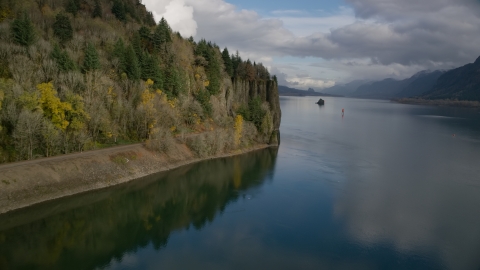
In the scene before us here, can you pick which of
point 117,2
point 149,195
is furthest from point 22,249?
point 117,2

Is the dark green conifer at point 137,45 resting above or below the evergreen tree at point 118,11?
below

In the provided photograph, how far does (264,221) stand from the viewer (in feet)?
112

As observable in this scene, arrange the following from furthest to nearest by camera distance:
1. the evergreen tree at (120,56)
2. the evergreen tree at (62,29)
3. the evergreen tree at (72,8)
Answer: the evergreen tree at (72,8)
the evergreen tree at (120,56)
the evergreen tree at (62,29)

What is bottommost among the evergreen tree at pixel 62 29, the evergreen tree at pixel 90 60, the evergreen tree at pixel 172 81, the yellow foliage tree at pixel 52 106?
the yellow foliage tree at pixel 52 106

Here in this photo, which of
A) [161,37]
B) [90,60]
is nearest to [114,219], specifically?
[90,60]

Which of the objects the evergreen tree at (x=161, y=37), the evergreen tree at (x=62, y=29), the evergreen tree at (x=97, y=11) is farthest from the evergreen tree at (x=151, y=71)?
the evergreen tree at (x=97, y=11)

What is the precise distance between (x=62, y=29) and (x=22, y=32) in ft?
31.3

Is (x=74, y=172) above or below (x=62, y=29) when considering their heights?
below

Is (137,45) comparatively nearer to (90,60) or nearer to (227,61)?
(90,60)

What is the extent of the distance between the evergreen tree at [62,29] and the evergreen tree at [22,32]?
8.05 metres

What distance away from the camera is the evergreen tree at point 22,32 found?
153 feet

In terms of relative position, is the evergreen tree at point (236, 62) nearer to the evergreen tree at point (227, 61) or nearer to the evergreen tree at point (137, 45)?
the evergreen tree at point (227, 61)

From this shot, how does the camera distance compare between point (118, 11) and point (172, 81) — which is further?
point (118, 11)

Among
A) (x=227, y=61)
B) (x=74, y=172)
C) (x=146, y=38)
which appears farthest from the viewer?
(x=227, y=61)
